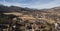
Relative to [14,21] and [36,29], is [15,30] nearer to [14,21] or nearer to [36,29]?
[14,21]

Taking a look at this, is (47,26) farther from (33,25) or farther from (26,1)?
(26,1)

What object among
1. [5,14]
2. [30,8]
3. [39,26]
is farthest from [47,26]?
[5,14]

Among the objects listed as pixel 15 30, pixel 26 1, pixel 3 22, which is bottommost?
pixel 15 30

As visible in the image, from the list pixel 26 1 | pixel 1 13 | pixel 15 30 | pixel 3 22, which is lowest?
pixel 15 30

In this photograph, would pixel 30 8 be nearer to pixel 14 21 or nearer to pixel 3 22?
pixel 14 21

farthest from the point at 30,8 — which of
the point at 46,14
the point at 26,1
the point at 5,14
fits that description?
the point at 5,14

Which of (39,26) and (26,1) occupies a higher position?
(26,1)

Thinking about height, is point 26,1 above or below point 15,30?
above
